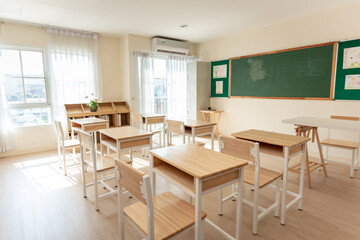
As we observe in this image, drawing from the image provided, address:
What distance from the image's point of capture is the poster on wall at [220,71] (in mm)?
5804

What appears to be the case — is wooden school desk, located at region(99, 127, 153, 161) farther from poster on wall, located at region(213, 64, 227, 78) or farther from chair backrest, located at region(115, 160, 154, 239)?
poster on wall, located at region(213, 64, 227, 78)

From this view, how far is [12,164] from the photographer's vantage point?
3941 mm

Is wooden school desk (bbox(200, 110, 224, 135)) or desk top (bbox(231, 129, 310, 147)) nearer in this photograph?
desk top (bbox(231, 129, 310, 147))

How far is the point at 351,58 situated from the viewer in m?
3.63

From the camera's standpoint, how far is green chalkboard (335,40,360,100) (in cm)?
358

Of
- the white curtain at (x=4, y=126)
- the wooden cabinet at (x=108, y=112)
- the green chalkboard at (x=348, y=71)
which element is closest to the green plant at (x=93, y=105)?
the wooden cabinet at (x=108, y=112)

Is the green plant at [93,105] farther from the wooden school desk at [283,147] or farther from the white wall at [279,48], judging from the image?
the wooden school desk at [283,147]

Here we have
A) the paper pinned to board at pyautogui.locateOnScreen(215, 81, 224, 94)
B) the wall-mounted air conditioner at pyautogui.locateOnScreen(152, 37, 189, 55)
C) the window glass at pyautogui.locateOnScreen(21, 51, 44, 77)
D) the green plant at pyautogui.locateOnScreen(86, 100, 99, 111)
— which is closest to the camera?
the window glass at pyautogui.locateOnScreen(21, 51, 44, 77)

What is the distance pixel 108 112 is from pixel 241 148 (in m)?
3.85

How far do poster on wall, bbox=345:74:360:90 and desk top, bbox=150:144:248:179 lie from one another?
3.28m

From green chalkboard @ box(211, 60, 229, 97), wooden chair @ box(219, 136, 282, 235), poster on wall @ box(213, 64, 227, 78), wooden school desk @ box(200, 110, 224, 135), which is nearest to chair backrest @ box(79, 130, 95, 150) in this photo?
wooden chair @ box(219, 136, 282, 235)

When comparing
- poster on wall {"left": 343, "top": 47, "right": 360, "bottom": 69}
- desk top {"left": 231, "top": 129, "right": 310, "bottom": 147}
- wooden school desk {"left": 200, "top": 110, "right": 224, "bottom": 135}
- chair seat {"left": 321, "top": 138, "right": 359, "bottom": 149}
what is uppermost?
poster on wall {"left": 343, "top": 47, "right": 360, "bottom": 69}

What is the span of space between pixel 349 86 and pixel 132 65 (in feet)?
14.9

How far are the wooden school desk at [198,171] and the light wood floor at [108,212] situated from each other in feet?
2.09
